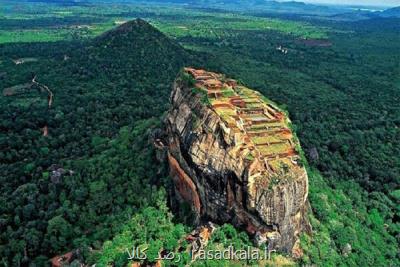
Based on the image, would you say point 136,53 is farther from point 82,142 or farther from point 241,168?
point 241,168

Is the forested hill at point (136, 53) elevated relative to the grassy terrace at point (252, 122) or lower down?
lower down

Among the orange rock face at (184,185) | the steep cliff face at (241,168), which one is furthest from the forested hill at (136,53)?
the steep cliff face at (241,168)

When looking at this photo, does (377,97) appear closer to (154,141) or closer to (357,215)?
(357,215)

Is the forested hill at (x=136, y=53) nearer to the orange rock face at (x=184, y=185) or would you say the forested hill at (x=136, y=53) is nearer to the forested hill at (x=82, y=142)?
the forested hill at (x=82, y=142)

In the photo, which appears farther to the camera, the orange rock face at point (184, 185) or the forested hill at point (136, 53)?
the forested hill at point (136, 53)

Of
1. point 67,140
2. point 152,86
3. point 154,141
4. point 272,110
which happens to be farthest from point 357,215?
point 152,86
